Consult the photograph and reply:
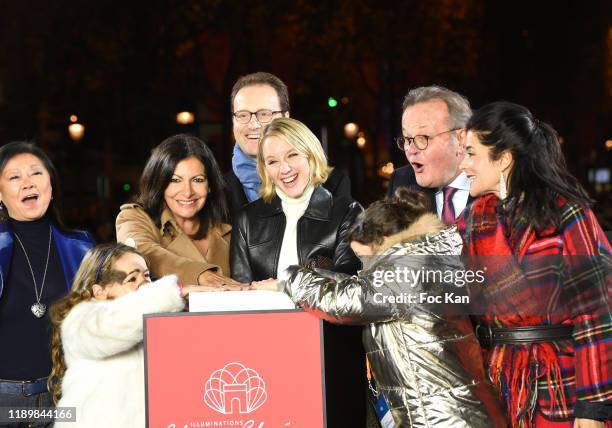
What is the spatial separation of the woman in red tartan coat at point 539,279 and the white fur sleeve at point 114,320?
1.41 metres

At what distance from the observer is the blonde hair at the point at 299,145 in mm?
4918

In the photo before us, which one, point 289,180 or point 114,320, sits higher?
point 289,180

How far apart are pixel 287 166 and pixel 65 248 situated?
4.59ft

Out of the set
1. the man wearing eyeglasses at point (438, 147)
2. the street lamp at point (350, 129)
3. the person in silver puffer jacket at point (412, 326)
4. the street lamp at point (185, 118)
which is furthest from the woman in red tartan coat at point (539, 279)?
the street lamp at point (350, 129)

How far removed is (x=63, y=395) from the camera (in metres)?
4.60

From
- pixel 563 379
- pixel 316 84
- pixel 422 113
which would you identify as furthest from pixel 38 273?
pixel 316 84

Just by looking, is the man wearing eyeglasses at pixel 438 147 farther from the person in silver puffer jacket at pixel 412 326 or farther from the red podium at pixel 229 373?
the red podium at pixel 229 373

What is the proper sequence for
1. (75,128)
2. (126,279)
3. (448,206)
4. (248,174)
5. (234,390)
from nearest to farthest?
(234,390) < (126,279) < (448,206) < (248,174) < (75,128)

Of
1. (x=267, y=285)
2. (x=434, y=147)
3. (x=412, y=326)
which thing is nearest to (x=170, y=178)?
(x=267, y=285)

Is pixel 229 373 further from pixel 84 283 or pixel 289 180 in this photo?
pixel 289 180

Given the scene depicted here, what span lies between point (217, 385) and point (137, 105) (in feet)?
108

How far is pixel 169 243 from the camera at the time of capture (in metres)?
5.30

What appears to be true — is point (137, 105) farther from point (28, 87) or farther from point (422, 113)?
point (422, 113)

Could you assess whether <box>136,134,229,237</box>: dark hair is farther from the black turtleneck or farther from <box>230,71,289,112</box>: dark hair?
<box>230,71,289,112</box>: dark hair
